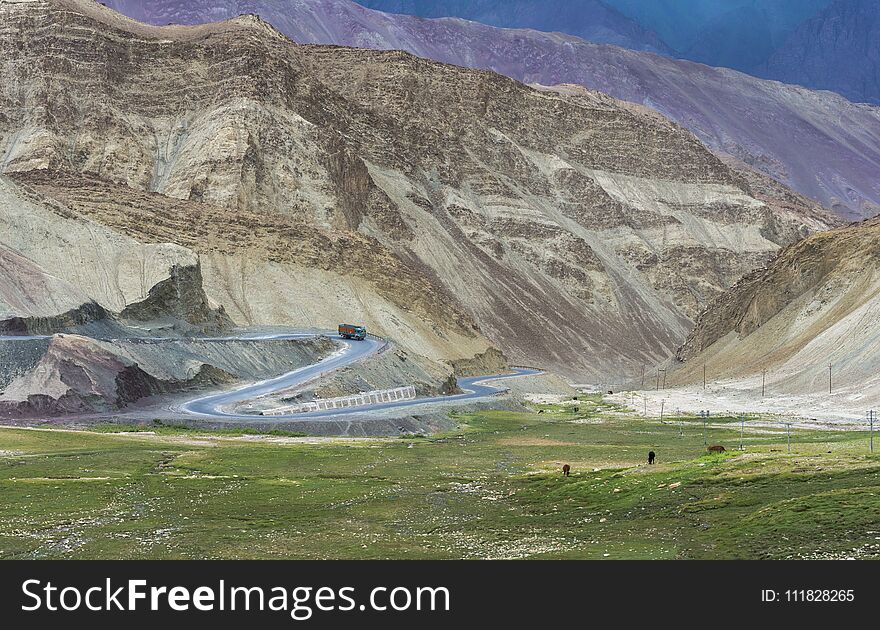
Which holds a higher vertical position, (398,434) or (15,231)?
(15,231)

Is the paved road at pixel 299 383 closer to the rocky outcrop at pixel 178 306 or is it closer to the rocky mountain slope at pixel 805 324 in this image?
the rocky outcrop at pixel 178 306

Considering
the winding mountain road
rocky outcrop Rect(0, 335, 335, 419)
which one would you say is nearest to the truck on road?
the winding mountain road

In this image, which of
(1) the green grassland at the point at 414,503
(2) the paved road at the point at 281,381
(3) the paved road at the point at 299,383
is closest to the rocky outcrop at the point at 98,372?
(3) the paved road at the point at 299,383

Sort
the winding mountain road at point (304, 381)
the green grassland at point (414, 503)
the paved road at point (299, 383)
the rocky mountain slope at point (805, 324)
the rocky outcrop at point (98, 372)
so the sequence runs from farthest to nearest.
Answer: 1. the rocky mountain slope at point (805, 324)
2. the paved road at point (299, 383)
3. the winding mountain road at point (304, 381)
4. the rocky outcrop at point (98, 372)
5. the green grassland at point (414, 503)

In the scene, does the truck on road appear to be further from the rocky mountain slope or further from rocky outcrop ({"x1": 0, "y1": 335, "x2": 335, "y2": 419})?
the rocky mountain slope

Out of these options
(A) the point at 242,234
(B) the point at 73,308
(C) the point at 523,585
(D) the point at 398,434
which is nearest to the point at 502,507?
(C) the point at 523,585

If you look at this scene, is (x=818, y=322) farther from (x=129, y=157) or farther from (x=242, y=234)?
(x=129, y=157)
